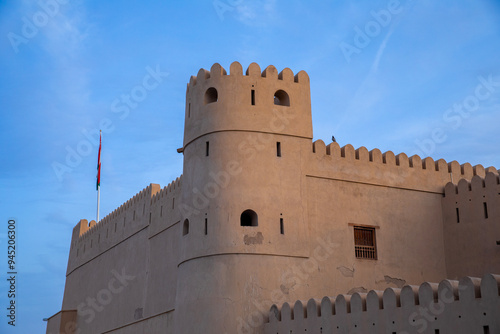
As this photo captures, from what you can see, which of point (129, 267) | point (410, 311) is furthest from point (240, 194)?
point (129, 267)

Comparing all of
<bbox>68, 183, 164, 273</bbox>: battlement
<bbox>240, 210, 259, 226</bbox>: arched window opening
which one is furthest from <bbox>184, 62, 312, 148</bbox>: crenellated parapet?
<bbox>68, 183, 164, 273</bbox>: battlement

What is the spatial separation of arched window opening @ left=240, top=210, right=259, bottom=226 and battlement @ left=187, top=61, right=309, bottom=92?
3.99 meters

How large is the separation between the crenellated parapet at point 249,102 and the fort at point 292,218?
3 centimetres

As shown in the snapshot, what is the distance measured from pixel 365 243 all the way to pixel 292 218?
8.65 ft

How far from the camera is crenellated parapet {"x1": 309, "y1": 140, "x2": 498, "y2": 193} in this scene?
19.7m

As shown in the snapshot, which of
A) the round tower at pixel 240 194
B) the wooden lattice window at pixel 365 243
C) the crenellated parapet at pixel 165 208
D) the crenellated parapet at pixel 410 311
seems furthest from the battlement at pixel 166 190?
the crenellated parapet at pixel 410 311

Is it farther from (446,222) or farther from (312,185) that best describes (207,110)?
(446,222)

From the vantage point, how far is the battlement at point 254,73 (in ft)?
63.5

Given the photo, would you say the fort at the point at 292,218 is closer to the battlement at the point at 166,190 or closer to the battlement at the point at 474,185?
the battlement at the point at 474,185

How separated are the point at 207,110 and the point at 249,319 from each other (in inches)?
237

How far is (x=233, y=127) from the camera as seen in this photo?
18703mm

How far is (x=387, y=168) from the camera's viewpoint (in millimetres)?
20531

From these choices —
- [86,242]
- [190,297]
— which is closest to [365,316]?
[190,297]

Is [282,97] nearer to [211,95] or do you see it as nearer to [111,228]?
[211,95]
